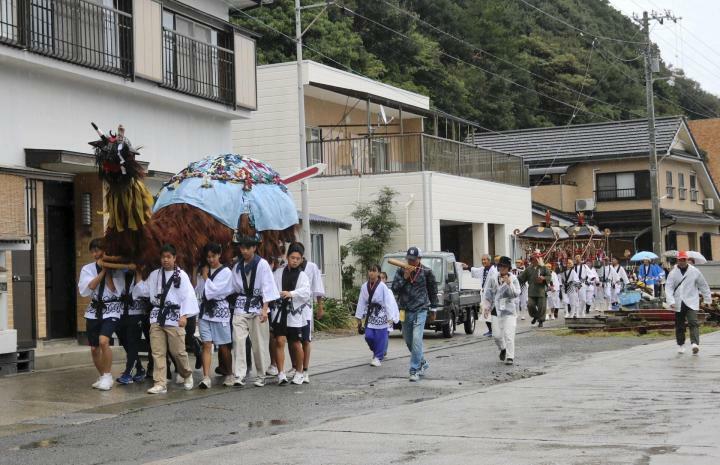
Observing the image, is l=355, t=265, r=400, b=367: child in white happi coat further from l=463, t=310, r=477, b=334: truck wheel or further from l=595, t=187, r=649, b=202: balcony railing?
l=595, t=187, r=649, b=202: balcony railing

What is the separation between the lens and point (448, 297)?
22.7 meters

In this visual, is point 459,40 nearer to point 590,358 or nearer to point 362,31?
point 362,31

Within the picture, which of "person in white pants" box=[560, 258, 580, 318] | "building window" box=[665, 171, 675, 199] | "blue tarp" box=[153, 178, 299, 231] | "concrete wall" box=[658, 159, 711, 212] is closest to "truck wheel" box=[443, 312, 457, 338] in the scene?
"person in white pants" box=[560, 258, 580, 318]

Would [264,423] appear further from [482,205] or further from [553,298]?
[482,205]

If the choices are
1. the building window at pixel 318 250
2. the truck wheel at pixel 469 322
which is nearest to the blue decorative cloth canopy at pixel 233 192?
the truck wheel at pixel 469 322

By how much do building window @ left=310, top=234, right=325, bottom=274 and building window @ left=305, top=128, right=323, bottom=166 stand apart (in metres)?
5.04

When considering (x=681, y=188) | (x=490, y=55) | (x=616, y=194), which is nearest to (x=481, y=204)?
(x=616, y=194)

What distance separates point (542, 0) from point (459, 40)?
21563 mm

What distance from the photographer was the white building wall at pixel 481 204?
106ft

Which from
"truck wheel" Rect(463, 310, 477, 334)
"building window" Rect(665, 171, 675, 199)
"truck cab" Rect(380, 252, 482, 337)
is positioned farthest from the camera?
"building window" Rect(665, 171, 675, 199)

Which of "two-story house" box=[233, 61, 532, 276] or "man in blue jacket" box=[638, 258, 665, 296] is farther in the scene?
"two-story house" box=[233, 61, 532, 276]

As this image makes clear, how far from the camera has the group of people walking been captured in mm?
13109

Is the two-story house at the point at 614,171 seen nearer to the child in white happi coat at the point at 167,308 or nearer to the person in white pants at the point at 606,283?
the person in white pants at the point at 606,283

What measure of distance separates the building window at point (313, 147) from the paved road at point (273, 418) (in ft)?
55.8
